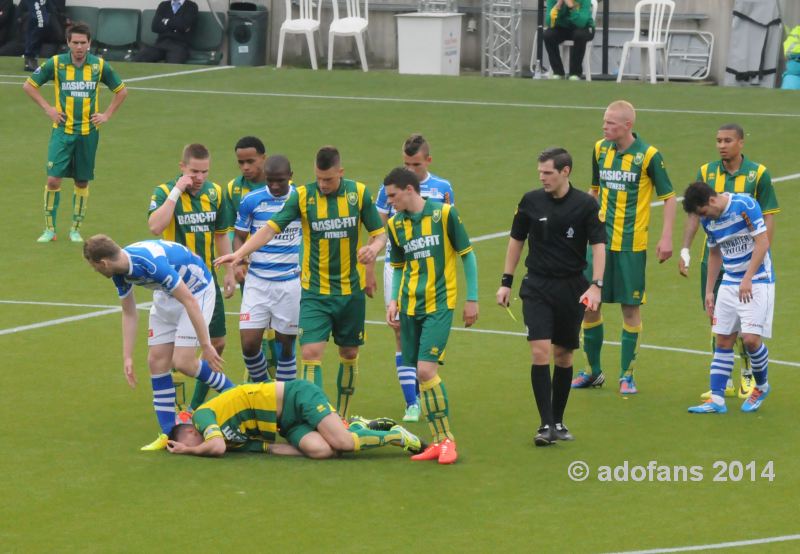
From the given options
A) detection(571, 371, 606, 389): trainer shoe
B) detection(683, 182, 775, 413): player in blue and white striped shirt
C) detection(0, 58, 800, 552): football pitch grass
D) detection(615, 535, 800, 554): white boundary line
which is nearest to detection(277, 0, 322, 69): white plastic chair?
detection(0, 58, 800, 552): football pitch grass

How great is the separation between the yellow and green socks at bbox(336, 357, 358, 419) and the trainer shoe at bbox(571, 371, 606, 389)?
7.48ft

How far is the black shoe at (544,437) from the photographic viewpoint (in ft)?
36.7

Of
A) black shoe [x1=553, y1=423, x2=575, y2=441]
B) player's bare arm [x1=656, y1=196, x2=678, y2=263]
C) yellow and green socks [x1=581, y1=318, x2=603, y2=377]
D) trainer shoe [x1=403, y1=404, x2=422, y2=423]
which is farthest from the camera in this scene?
yellow and green socks [x1=581, y1=318, x2=603, y2=377]

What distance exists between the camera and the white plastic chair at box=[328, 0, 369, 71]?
30.7m

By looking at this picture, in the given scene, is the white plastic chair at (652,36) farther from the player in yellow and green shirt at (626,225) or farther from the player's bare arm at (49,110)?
the player in yellow and green shirt at (626,225)

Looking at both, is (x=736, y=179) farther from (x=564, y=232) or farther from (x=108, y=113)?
(x=108, y=113)

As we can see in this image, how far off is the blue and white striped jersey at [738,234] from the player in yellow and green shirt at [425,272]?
213cm

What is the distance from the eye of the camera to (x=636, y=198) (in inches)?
512

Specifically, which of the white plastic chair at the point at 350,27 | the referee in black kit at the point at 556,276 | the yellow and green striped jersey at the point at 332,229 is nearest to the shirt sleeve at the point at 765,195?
the referee in black kit at the point at 556,276

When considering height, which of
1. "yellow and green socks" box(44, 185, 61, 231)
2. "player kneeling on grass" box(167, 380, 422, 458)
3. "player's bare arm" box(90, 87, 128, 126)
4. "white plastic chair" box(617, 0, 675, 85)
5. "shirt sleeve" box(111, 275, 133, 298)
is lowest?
"player kneeling on grass" box(167, 380, 422, 458)

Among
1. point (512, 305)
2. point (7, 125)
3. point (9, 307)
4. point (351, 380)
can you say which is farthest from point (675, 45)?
point (351, 380)

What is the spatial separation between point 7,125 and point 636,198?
16.0 m

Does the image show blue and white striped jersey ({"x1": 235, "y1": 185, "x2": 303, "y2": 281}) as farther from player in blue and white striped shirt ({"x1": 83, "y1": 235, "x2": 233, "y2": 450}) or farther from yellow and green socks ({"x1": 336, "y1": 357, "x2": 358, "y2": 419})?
yellow and green socks ({"x1": 336, "y1": 357, "x2": 358, "y2": 419})

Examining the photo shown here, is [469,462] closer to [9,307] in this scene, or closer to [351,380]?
[351,380]
